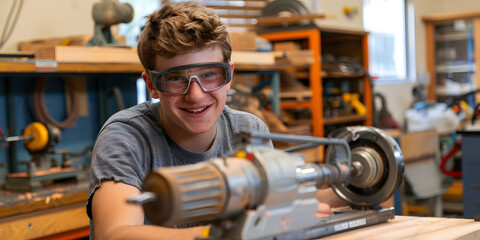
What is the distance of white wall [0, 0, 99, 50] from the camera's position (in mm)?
2941

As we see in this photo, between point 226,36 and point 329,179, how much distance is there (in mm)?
494

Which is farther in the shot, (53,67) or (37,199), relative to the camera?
(53,67)

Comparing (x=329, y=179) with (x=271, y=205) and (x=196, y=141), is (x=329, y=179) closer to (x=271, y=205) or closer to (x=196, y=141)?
(x=271, y=205)

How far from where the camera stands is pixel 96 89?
312 cm

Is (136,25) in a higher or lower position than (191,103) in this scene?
higher

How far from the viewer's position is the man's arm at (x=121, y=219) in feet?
3.80

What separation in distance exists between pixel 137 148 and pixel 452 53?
6219mm

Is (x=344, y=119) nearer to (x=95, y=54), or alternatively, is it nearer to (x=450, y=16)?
(x=95, y=54)

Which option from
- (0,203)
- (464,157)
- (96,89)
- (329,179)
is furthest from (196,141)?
(464,157)

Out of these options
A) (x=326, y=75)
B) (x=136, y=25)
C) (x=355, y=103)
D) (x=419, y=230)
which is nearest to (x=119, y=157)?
(x=419, y=230)

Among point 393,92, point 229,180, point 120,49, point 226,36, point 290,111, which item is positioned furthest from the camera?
point 393,92

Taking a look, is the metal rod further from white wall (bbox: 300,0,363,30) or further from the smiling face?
white wall (bbox: 300,0,363,30)

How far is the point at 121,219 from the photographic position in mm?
1232

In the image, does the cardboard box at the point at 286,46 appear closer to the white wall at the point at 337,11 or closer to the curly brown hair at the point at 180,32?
the white wall at the point at 337,11
